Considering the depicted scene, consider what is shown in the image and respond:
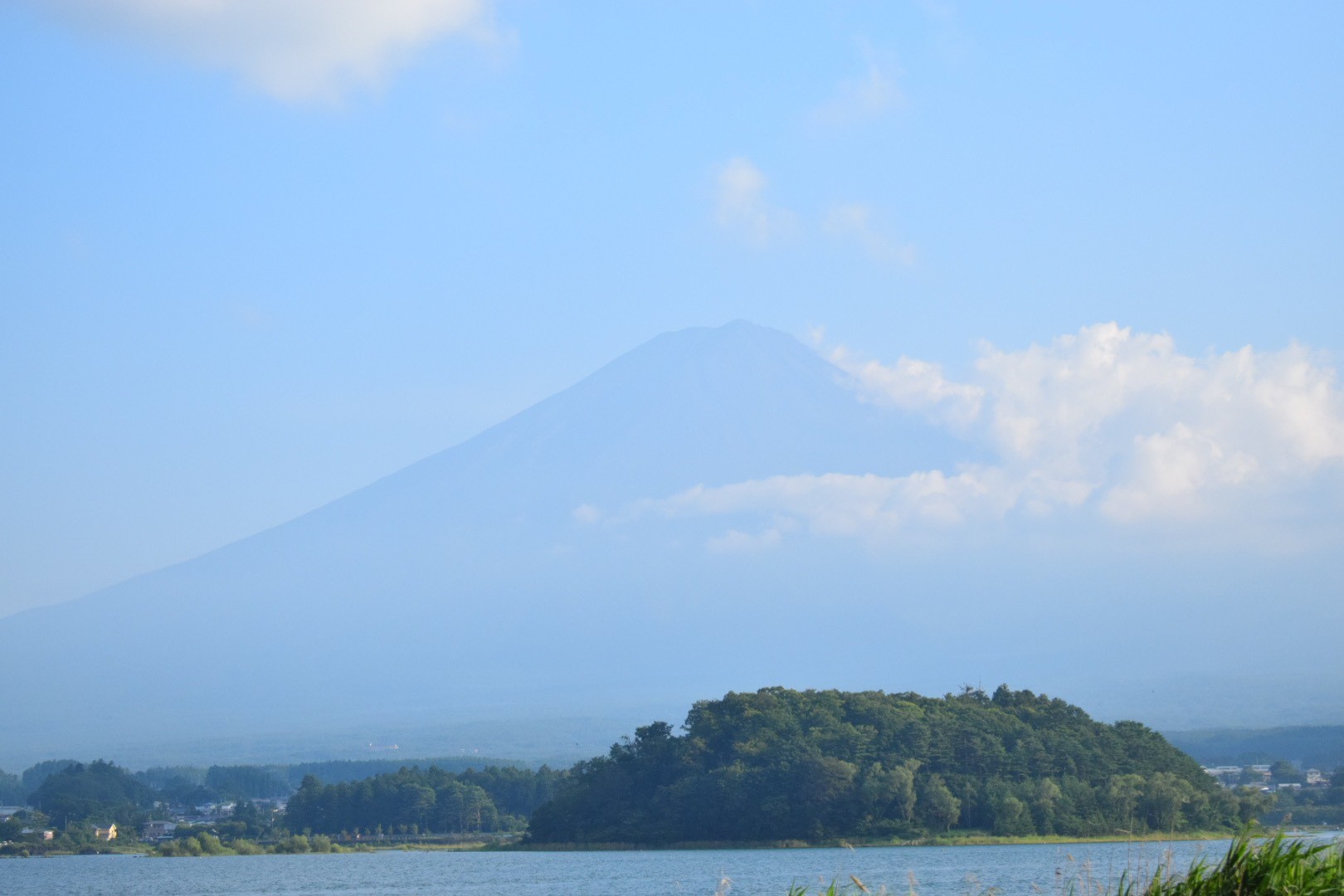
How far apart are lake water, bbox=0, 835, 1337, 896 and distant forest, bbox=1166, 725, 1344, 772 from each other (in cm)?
5702

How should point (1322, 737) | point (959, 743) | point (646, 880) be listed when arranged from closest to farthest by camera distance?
point (646, 880) → point (959, 743) → point (1322, 737)

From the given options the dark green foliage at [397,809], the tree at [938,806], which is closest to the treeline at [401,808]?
the dark green foliage at [397,809]

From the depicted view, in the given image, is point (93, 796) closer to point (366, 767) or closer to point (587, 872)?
point (366, 767)

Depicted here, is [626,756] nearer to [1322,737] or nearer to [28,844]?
[28,844]

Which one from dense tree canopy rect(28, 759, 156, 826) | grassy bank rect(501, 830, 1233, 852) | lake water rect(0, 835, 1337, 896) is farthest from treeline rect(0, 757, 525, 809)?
grassy bank rect(501, 830, 1233, 852)

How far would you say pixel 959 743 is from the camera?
56.8 metres

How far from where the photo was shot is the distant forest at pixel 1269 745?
104 m

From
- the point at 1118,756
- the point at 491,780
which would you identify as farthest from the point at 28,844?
the point at 1118,756

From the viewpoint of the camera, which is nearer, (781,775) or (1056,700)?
(781,775)

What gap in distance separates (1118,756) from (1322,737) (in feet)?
216

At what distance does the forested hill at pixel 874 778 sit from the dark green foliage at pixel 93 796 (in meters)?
33.8

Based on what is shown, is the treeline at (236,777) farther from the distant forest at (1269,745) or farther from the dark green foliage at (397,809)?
the distant forest at (1269,745)

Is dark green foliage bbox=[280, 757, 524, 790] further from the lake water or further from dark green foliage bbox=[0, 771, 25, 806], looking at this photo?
the lake water

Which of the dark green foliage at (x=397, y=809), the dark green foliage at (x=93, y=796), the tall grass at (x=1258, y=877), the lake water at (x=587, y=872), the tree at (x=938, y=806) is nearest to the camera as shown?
the tall grass at (x=1258, y=877)
